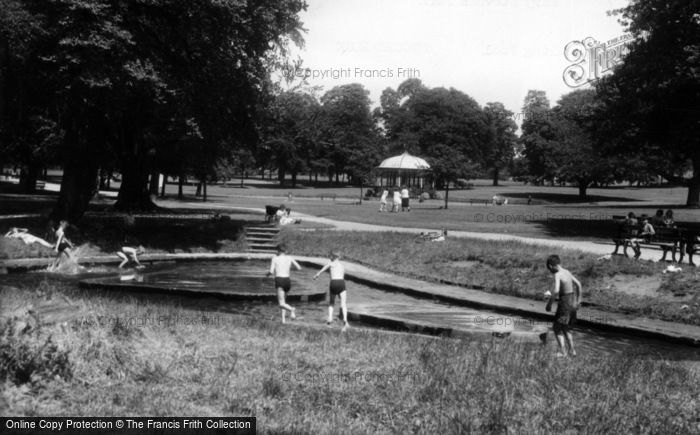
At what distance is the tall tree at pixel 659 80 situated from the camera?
91.9 feet

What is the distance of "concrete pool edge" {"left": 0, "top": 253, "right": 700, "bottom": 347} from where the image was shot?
14835mm

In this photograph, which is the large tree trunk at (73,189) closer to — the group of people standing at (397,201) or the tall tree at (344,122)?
Answer: the group of people standing at (397,201)

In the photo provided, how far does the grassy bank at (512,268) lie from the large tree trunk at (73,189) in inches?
346

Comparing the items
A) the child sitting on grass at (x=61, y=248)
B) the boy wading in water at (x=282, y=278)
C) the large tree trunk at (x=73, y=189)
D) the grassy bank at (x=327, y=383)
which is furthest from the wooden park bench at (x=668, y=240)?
the large tree trunk at (x=73, y=189)

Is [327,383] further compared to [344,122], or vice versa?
[344,122]

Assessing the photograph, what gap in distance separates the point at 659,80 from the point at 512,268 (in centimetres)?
1291

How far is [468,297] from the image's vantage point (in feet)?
59.7

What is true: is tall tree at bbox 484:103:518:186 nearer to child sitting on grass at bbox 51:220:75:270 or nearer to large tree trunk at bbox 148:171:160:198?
large tree trunk at bbox 148:171:160:198

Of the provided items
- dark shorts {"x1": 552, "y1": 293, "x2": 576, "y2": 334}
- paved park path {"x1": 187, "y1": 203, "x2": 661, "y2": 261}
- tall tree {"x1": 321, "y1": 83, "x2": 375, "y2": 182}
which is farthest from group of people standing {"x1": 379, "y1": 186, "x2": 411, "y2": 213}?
tall tree {"x1": 321, "y1": 83, "x2": 375, "y2": 182}

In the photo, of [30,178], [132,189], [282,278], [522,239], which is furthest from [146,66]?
[30,178]

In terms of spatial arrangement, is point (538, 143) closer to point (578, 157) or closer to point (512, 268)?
point (578, 157)

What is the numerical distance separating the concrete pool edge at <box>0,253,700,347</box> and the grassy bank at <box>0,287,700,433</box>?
4390mm

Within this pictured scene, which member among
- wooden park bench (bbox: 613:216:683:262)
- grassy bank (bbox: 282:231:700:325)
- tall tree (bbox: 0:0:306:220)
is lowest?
grassy bank (bbox: 282:231:700:325)

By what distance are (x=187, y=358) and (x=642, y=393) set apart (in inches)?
245
